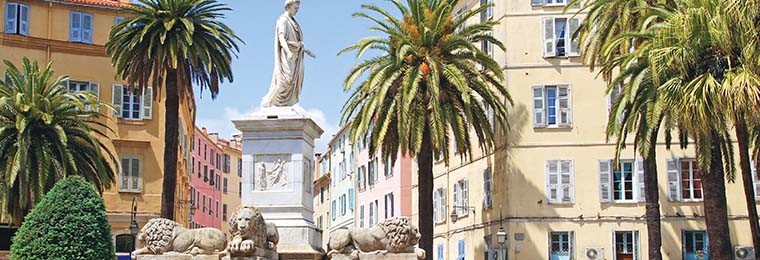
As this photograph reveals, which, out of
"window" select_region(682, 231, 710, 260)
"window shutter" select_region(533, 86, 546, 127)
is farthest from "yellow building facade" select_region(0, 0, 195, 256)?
"window" select_region(682, 231, 710, 260)

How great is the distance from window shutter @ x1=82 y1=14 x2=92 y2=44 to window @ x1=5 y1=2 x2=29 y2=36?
2638mm

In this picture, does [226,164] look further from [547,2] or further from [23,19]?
[547,2]

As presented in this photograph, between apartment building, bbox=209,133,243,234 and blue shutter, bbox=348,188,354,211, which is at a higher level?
apartment building, bbox=209,133,243,234

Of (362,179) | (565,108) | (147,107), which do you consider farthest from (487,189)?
(362,179)

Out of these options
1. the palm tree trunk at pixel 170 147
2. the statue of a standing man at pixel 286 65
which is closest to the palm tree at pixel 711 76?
the statue of a standing man at pixel 286 65

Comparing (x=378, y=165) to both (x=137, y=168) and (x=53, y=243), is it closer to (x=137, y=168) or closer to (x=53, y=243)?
(x=137, y=168)

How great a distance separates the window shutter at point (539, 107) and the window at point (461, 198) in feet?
20.2

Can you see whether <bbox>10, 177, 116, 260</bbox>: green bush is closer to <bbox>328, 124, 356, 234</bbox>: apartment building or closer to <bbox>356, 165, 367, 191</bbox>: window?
<bbox>328, 124, 356, 234</bbox>: apartment building

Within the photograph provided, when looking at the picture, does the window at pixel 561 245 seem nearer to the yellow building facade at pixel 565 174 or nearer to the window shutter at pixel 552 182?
the yellow building facade at pixel 565 174

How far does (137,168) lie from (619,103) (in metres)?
26.3

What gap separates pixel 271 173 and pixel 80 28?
3643 centimetres

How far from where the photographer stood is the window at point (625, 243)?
154 feet

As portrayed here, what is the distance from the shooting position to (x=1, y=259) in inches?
1978

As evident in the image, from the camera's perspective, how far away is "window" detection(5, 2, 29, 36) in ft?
173
